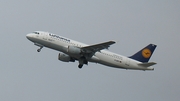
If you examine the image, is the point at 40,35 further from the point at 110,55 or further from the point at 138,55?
the point at 138,55

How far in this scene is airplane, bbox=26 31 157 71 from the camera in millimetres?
64188

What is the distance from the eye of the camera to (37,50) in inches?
2574

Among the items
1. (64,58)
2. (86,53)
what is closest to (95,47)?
(86,53)

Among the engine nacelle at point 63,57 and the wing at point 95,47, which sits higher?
the wing at point 95,47

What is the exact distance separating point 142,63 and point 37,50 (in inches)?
668

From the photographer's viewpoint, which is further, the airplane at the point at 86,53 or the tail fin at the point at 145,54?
the tail fin at the point at 145,54

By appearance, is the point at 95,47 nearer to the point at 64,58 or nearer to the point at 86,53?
the point at 86,53

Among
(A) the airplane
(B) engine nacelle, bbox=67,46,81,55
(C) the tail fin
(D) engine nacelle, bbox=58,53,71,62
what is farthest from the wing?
(C) the tail fin

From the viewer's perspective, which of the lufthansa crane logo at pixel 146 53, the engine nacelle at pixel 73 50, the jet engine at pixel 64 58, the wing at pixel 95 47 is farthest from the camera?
the lufthansa crane logo at pixel 146 53

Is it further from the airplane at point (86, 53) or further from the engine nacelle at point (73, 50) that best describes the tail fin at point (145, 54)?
the engine nacelle at point (73, 50)

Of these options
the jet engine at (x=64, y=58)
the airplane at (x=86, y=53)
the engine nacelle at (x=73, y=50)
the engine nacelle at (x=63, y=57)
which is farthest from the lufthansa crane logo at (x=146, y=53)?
the engine nacelle at (x=73, y=50)

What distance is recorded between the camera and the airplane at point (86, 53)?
64188mm

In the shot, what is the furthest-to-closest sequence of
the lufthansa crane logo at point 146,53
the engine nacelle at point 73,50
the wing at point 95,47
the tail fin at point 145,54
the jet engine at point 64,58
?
1. the lufthansa crane logo at point 146,53
2. the tail fin at point 145,54
3. the jet engine at point 64,58
4. the engine nacelle at point 73,50
5. the wing at point 95,47

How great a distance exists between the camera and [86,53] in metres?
65.7
